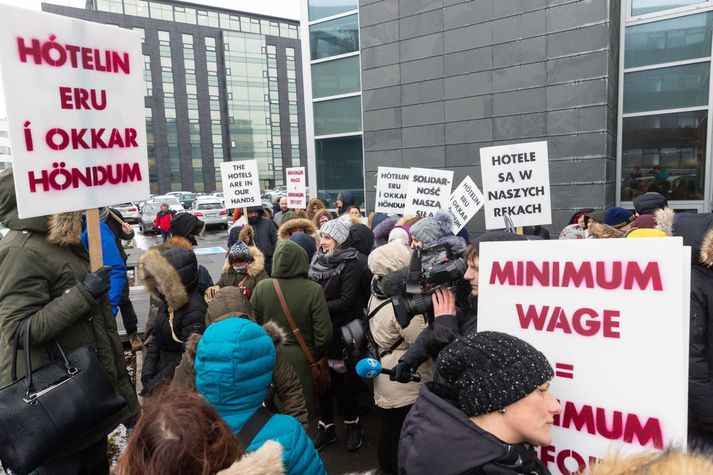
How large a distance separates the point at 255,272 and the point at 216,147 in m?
67.2

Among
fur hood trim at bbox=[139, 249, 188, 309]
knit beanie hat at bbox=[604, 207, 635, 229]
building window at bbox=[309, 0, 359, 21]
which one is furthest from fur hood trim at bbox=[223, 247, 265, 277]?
building window at bbox=[309, 0, 359, 21]

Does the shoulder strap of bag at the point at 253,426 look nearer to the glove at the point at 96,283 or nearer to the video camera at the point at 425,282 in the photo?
the video camera at the point at 425,282

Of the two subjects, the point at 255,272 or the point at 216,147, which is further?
the point at 216,147

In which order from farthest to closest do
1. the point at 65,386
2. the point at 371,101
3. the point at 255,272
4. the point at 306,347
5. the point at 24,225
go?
the point at 371,101 < the point at 255,272 < the point at 306,347 < the point at 24,225 < the point at 65,386

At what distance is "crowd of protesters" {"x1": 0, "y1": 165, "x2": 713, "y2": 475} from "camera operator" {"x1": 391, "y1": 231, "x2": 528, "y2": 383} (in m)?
0.01

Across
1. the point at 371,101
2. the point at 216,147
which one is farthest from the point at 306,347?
the point at 216,147

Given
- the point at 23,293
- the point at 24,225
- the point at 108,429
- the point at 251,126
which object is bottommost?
the point at 108,429

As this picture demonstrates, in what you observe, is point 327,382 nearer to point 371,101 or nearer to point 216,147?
point 371,101

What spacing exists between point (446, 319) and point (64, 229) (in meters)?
2.06

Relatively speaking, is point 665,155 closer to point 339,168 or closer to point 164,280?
point 339,168

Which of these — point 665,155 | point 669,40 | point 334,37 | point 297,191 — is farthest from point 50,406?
point 334,37

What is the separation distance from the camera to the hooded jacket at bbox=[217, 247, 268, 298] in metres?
4.46

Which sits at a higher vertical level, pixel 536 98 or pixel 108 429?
pixel 536 98

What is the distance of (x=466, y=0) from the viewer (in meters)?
9.68
